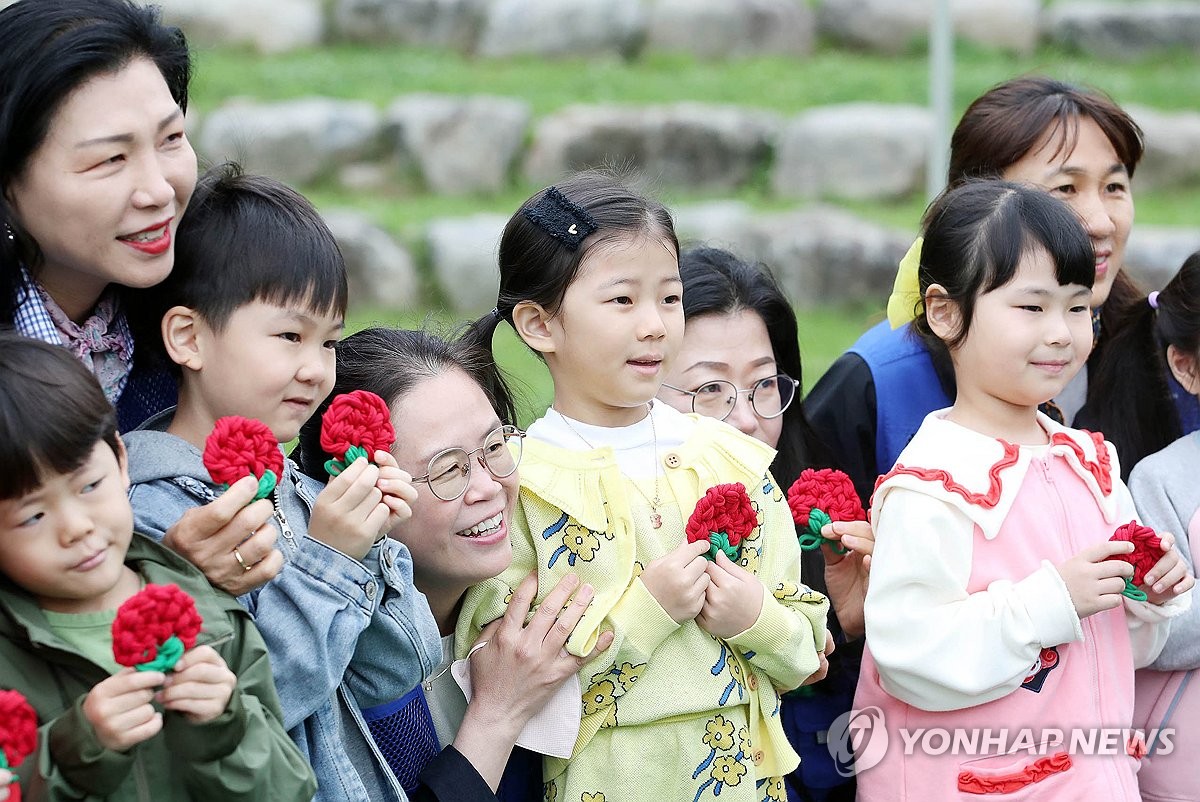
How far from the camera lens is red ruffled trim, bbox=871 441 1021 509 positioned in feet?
8.92

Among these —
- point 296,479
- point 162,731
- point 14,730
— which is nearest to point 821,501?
point 296,479

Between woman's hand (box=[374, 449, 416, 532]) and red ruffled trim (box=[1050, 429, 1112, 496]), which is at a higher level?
woman's hand (box=[374, 449, 416, 532])

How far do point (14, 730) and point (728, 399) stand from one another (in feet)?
6.04

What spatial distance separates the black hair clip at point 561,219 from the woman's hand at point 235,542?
0.91m

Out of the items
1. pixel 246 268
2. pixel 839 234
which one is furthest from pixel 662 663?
pixel 839 234

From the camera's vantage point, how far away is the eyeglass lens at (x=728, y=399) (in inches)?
129

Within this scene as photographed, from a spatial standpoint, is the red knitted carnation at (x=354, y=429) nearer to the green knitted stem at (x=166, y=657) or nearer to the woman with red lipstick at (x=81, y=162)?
the woman with red lipstick at (x=81, y=162)

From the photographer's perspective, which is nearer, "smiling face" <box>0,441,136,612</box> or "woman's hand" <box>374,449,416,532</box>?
"smiling face" <box>0,441,136,612</box>

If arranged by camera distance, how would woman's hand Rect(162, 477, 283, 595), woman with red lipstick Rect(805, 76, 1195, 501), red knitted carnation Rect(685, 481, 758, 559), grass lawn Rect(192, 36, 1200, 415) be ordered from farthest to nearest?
grass lawn Rect(192, 36, 1200, 415) < woman with red lipstick Rect(805, 76, 1195, 501) < red knitted carnation Rect(685, 481, 758, 559) < woman's hand Rect(162, 477, 283, 595)

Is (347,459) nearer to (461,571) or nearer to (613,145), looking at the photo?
(461,571)

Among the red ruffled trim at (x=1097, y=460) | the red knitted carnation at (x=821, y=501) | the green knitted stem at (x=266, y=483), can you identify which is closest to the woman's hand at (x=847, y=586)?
the red knitted carnation at (x=821, y=501)

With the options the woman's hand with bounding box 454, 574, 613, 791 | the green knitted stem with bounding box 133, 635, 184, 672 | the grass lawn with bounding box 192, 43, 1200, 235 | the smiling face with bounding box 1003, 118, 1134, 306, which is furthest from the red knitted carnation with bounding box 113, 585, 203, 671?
the grass lawn with bounding box 192, 43, 1200, 235

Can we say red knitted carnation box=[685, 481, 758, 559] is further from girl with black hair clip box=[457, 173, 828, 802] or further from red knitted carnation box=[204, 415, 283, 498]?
red knitted carnation box=[204, 415, 283, 498]

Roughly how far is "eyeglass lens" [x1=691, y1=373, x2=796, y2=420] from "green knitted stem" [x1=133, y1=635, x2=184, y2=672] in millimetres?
1588
